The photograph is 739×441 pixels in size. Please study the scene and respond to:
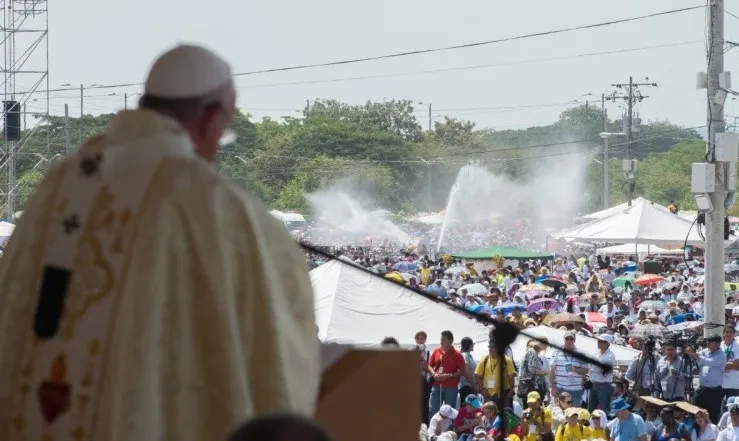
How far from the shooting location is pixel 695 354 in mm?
15305

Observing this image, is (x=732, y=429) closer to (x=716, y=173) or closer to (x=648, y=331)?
(x=648, y=331)

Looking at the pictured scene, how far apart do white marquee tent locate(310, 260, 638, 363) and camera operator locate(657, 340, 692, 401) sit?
79 cm

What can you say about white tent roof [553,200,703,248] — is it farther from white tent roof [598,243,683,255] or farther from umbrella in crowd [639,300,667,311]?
umbrella in crowd [639,300,667,311]

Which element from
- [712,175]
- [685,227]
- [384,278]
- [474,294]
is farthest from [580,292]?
[384,278]

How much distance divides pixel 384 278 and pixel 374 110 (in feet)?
297

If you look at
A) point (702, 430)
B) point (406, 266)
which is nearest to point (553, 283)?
point (406, 266)

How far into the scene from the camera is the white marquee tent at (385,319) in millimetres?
16172

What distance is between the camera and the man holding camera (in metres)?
15.1

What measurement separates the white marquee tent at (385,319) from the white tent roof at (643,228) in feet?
57.7

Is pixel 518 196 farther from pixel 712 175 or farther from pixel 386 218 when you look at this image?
pixel 712 175

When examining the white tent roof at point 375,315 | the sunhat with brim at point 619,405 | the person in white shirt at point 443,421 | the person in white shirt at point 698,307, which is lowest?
the person in white shirt at point 443,421

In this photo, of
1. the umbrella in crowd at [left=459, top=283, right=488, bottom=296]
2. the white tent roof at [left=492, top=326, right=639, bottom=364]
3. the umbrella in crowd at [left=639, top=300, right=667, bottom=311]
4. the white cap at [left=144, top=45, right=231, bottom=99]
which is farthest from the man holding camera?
the white cap at [left=144, top=45, right=231, bottom=99]

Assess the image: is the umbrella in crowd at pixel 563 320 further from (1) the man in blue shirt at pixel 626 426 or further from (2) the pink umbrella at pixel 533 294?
(2) the pink umbrella at pixel 533 294

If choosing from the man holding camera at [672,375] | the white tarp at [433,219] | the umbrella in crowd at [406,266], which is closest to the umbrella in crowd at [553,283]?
the umbrella in crowd at [406,266]
